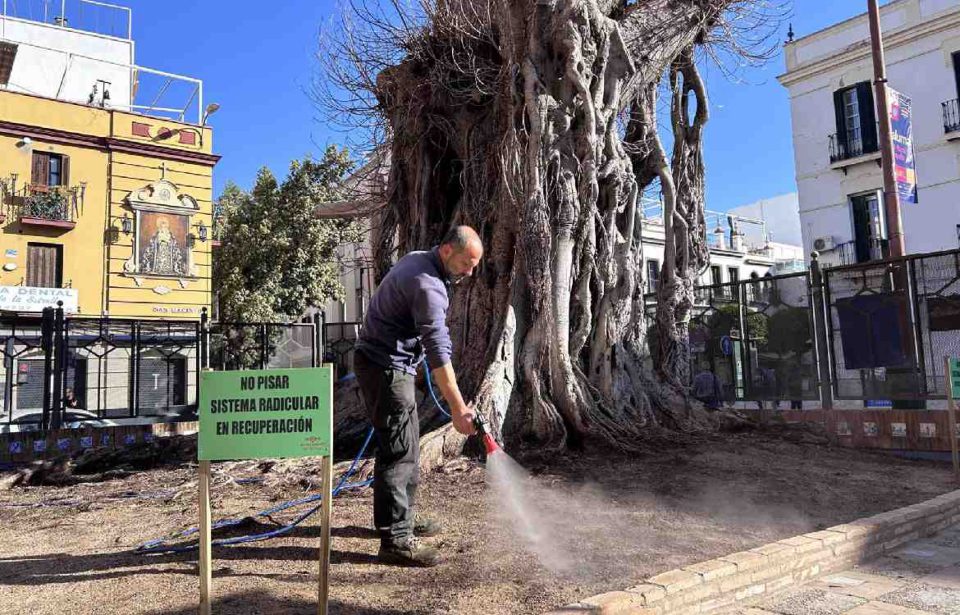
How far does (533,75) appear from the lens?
7.51 metres

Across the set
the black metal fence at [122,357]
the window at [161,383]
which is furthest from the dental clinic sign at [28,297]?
the window at [161,383]

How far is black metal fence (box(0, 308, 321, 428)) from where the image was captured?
34.2ft

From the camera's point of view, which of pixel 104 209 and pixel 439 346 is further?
pixel 104 209

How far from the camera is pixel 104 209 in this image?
2384 centimetres

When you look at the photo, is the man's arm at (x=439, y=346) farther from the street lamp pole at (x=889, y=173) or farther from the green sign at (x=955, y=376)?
the street lamp pole at (x=889, y=173)

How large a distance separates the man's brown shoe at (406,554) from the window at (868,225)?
22.6 m

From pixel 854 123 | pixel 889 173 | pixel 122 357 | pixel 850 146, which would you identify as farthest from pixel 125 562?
pixel 854 123

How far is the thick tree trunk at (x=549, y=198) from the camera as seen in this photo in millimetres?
7164

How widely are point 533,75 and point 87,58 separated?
979 inches

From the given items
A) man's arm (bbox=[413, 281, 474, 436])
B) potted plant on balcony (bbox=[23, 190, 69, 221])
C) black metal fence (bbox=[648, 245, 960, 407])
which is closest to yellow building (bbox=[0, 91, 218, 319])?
potted plant on balcony (bbox=[23, 190, 69, 221])

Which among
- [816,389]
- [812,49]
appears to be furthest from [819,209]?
[816,389]

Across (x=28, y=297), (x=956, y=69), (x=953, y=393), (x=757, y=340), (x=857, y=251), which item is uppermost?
(x=956, y=69)

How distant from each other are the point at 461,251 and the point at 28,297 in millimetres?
22664

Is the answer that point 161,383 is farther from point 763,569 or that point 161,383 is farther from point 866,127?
point 866,127
